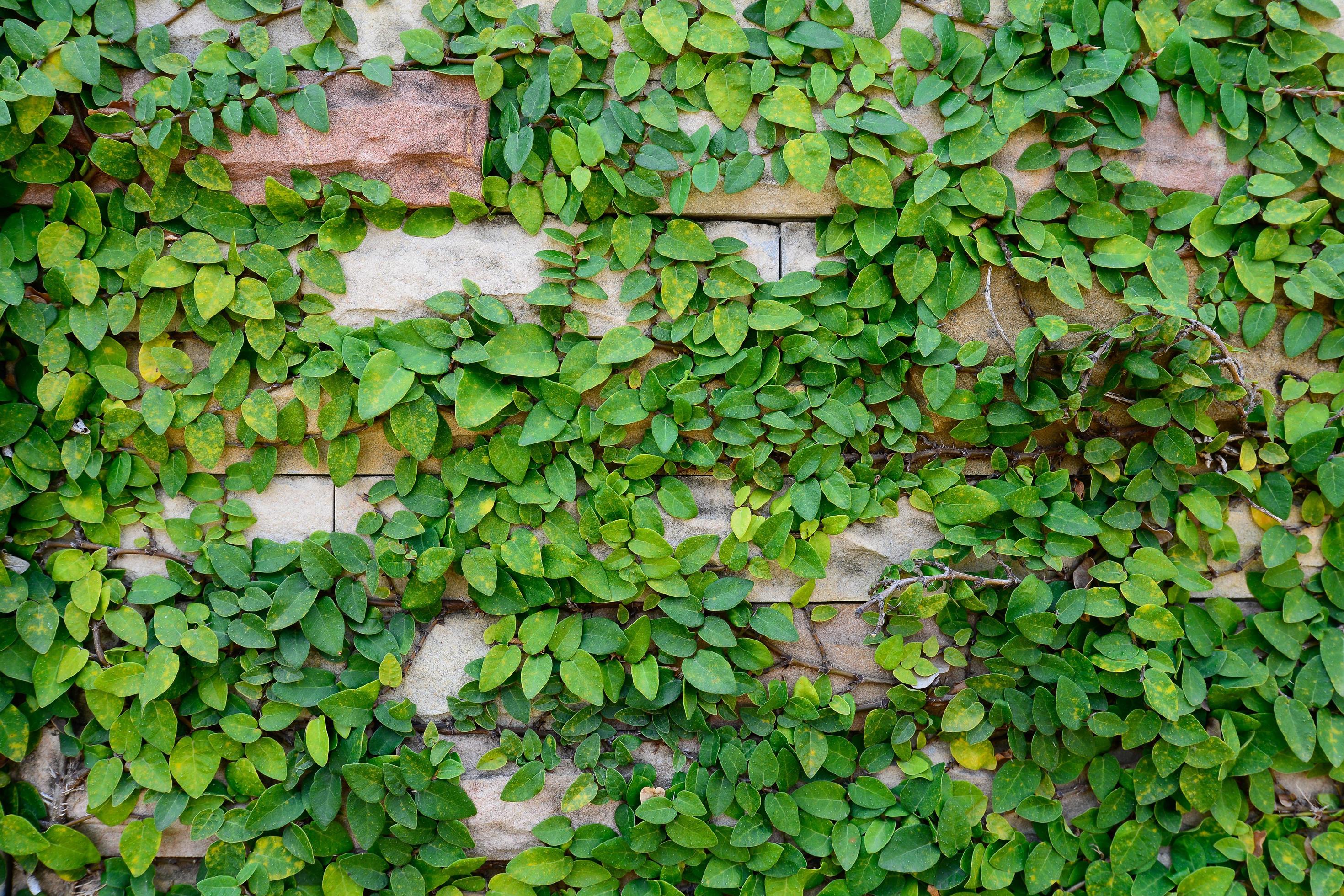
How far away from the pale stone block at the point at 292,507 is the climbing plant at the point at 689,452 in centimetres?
4

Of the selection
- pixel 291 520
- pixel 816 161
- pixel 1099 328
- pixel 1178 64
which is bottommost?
pixel 291 520

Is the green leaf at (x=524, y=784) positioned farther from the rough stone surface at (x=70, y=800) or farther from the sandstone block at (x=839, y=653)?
the rough stone surface at (x=70, y=800)

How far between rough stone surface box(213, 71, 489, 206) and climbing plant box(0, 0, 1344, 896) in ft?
0.10

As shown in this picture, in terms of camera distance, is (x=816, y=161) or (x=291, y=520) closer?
(x=816, y=161)

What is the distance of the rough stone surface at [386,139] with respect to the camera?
1367 mm

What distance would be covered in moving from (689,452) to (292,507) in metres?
0.81

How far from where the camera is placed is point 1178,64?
1.42 metres

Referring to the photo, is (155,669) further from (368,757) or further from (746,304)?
(746,304)

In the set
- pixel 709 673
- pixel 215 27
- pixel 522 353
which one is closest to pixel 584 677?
pixel 709 673

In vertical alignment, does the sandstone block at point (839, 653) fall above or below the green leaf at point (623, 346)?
below

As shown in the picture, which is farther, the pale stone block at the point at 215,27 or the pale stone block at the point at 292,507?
the pale stone block at the point at 292,507

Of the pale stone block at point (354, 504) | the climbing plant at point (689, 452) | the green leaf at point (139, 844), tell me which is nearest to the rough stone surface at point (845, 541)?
the climbing plant at point (689, 452)

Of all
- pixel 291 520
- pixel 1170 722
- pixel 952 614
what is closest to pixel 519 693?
pixel 291 520

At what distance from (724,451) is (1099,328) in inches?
31.2
